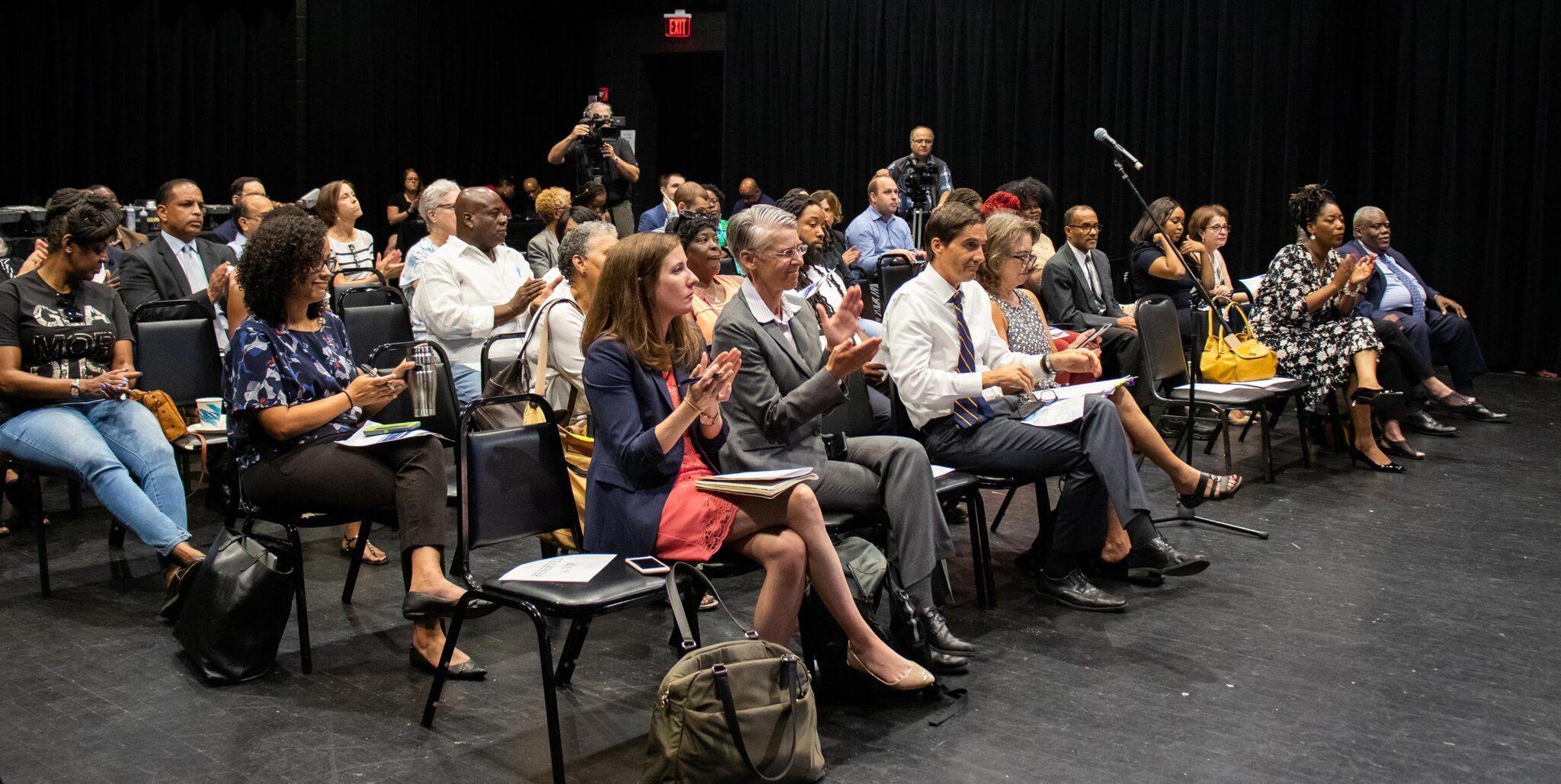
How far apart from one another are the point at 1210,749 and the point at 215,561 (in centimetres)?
241

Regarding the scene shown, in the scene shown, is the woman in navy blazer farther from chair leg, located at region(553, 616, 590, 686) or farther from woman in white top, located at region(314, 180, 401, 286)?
woman in white top, located at region(314, 180, 401, 286)

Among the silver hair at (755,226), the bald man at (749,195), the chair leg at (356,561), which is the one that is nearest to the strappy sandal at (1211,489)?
the silver hair at (755,226)

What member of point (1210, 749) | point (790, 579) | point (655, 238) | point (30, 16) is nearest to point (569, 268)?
point (655, 238)

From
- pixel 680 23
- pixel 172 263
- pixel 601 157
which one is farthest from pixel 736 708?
pixel 680 23

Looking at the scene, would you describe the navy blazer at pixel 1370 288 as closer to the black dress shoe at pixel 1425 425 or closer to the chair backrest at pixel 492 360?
the black dress shoe at pixel 1425 425

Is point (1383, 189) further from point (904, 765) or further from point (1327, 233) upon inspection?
point (904, 765)

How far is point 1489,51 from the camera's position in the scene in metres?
9.05

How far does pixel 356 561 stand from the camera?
385cm

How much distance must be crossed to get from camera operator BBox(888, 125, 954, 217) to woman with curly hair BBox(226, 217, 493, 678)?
19.7 ft

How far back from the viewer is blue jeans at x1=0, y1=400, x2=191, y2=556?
3824 millimetres

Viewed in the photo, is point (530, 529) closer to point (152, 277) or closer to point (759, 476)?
point (759, 476)

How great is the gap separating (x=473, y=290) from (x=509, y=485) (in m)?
2.10

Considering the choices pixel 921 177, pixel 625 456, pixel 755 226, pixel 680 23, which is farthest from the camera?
pixel 680 23

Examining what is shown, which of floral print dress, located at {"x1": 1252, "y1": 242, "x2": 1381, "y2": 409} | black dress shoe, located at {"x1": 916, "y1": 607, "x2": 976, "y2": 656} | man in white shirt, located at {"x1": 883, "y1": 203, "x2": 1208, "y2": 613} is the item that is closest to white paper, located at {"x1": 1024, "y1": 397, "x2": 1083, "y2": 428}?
man in white shirt, located at {"x1": 883, "y1": 203, "x2": 1208, "y2": 613}
